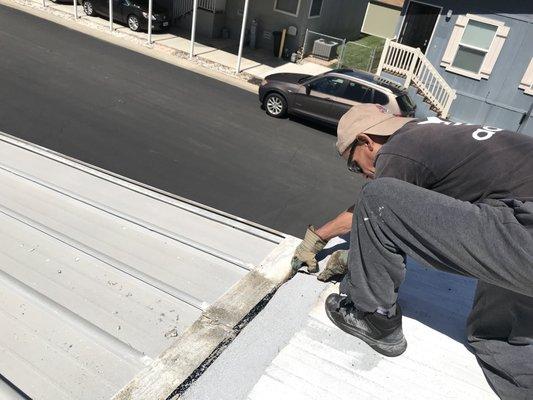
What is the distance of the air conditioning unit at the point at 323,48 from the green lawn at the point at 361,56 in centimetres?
56

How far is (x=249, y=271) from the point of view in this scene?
3.00 meters

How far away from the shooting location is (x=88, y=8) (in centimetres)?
1948

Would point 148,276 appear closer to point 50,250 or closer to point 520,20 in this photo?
point 50,250

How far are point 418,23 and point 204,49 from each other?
8.41 metres

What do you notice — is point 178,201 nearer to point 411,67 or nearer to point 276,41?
point 411,67

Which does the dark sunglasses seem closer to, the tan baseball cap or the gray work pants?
the tan baseball cap

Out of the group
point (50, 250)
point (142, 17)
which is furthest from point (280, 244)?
point (142, 17)

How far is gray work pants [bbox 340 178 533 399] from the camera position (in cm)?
206

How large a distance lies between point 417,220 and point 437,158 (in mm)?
382

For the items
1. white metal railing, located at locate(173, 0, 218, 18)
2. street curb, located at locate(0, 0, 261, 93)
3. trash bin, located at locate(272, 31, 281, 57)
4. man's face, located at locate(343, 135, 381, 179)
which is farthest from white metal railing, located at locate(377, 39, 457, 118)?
man's face, located at locate(343, 135, 381, 179)

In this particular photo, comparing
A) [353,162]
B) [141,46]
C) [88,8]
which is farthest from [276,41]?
[353,162]

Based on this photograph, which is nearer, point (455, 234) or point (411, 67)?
point (455, 234)

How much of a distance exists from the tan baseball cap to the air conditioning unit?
1714 cm

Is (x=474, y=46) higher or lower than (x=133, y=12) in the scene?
higher
